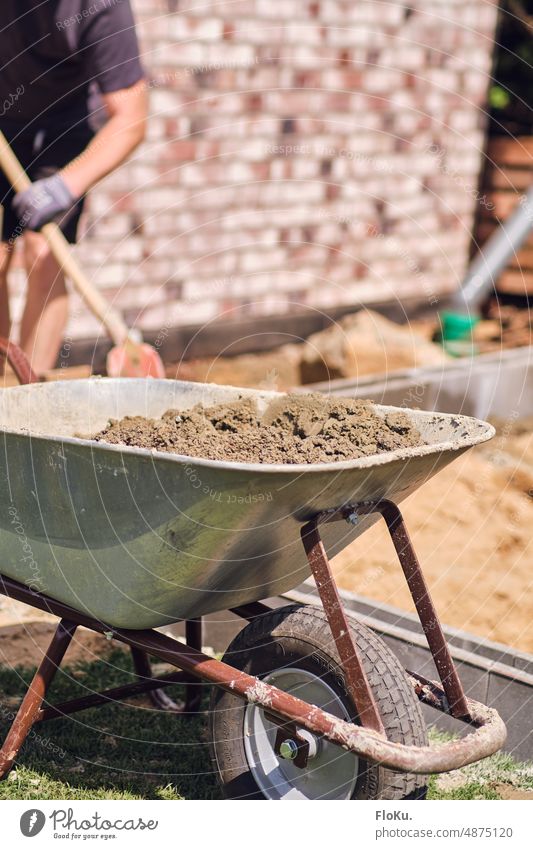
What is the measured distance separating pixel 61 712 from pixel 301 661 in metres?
0.54

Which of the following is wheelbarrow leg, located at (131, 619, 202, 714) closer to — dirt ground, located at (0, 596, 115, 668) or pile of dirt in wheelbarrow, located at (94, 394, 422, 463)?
dirt ground, located at (0, 596, 115, 668)

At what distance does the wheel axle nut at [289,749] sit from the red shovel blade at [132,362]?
1875 millimetres

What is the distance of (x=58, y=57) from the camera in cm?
425

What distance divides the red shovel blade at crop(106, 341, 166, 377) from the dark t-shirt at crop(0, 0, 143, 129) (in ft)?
4.17

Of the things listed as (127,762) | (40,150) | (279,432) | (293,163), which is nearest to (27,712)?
(127,762)

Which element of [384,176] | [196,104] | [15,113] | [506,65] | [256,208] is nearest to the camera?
[15,113]

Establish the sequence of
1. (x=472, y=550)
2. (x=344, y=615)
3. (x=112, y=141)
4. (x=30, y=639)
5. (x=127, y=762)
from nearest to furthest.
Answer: (x=344, y=615), (x=127, y=762), (x=30, y=639), (x=472, y=550), (x=112, y=141)

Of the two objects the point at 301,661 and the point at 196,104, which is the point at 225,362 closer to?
the point at 196,104

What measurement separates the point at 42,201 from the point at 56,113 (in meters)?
0.66

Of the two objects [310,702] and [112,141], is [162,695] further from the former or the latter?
[112,141]

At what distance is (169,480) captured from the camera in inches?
69.0

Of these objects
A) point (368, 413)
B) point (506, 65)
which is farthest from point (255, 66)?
point (368, 413)

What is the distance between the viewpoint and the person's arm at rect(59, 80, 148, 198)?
4.29 meters

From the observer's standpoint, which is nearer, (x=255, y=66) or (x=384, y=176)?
(x=255, y=66)
